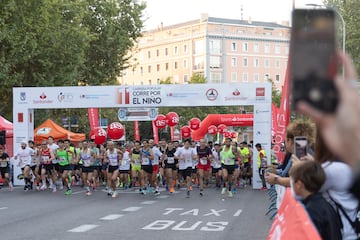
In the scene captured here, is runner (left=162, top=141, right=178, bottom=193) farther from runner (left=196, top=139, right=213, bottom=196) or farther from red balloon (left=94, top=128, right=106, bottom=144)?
red balloon (left=94, top=128, right=106, bottom=144)

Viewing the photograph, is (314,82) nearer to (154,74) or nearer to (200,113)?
(200,113)

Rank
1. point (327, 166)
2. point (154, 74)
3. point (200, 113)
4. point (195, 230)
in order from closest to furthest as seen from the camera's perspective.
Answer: point (327, 166), point (195, 230), point (200, 113), point (154, 74)

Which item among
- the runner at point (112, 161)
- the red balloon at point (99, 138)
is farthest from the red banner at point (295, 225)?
the red balloon at point (99, 138)

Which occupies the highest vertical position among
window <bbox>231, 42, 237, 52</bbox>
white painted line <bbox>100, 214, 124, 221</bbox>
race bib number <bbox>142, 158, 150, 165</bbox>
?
window <bbox>231, 42, 237, 52</bbox>

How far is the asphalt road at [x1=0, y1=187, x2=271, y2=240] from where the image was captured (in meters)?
11.2

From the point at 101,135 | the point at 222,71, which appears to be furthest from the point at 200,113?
the point at 101,135

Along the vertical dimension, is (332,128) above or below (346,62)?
below

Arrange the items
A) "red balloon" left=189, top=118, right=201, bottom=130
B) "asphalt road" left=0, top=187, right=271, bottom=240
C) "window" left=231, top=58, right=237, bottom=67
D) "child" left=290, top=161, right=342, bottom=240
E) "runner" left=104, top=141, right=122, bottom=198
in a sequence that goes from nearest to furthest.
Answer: "child" left=290, top=161, right=342, bottom=240 < "asphalt road" left=0, top=187, right=271, bottom=240 < "runner" left=104, top=141, right=122, bottom=198 < "red balloon" left=189, top=118, right=201, bottom=130 < "window" left=231, top=58, right=237, bottom=67

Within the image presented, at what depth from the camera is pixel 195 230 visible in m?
11.7

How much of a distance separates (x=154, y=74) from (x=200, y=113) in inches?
1995

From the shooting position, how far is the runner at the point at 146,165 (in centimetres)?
2101

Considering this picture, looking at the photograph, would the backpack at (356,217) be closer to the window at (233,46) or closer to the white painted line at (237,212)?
the white painted line at (237,212)

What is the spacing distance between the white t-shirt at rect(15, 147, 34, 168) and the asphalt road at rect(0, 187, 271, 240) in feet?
7.01

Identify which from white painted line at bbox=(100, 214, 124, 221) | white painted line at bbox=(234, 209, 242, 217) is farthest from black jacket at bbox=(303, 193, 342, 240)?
white painted line at bbox=(234, 209, 242, 217)
